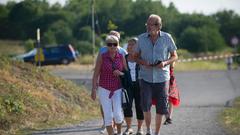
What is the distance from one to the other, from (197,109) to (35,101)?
494cm

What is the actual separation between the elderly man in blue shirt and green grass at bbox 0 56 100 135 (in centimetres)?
310

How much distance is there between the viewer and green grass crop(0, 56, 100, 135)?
43.6 feet

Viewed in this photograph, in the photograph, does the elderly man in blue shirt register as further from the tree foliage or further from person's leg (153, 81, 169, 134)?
the tree foliage

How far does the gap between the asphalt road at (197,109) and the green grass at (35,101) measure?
0.69 metres

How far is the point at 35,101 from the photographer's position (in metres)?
14.8

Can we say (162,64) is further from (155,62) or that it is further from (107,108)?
(107,108)

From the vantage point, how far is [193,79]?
3256cm

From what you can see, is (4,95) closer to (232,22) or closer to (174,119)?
(174,119)

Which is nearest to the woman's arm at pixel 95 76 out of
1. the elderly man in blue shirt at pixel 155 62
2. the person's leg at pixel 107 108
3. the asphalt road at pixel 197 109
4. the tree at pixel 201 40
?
the person's leg at pixel 107 108

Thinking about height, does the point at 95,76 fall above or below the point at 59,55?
above

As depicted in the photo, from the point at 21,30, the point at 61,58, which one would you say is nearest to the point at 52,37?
the point at 21,30

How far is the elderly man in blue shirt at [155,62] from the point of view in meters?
10.4

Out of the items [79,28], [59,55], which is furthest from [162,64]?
[79,28]

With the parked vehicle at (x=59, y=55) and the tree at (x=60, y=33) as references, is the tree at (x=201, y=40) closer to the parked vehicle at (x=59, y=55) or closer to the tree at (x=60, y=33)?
the tree at (x=60, y=33)
